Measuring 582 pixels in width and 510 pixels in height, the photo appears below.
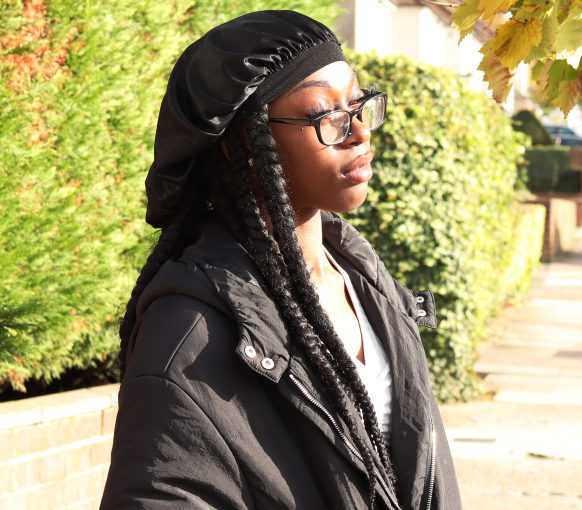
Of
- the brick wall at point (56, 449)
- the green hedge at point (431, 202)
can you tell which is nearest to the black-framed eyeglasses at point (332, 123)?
the brick wall at point (56, 449)

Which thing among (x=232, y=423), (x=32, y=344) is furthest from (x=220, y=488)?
(x=32, y=344)

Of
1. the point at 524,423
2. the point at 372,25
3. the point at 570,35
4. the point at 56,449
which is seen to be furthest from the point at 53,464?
the point at 372,25

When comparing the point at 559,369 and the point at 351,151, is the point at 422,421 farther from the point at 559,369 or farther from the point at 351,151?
the point at 559,369

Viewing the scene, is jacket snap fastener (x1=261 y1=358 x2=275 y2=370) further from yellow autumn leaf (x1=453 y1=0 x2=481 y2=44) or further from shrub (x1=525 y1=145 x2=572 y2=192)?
shrub (x1=525 y1=145 x2=572 y2=192)

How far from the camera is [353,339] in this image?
2.05 m

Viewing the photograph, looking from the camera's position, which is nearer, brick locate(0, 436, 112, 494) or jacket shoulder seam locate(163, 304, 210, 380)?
jacket shoulder seam locate(163, 304, 210, 380)

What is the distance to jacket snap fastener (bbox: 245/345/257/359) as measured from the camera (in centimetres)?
172

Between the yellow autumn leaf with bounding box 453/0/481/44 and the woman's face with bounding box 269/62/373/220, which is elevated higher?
the yellow autumn leaf with bounding box 453/0/481/44

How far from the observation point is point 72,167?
14.8 ft

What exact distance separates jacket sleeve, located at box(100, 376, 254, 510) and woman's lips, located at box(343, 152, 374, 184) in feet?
1.98

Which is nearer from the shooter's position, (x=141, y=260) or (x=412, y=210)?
(x=141, y=260)

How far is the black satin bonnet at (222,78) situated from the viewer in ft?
6.23

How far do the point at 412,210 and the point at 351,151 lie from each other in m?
4.81

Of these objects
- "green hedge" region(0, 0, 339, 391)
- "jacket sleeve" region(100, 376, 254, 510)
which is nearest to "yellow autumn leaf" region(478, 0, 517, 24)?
"jacket sleeve" region(100, 376, 254, 510)
